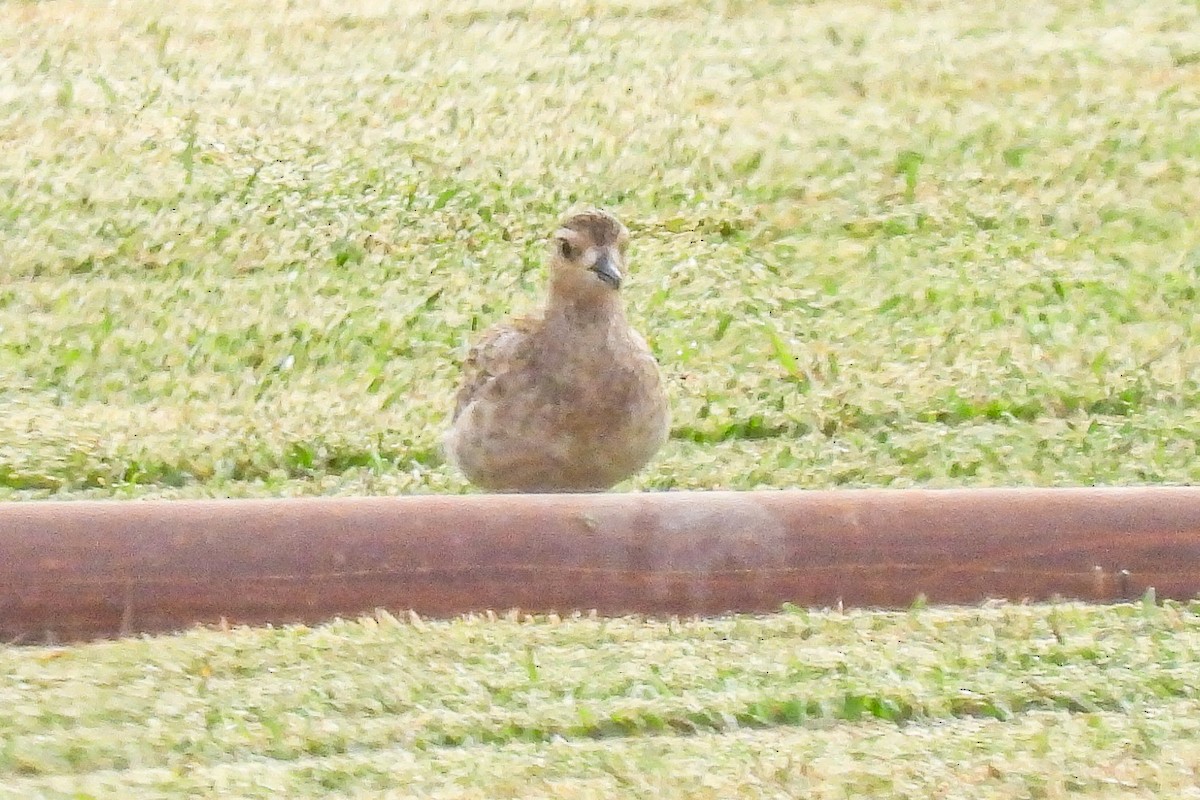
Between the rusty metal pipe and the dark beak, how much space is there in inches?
43.0

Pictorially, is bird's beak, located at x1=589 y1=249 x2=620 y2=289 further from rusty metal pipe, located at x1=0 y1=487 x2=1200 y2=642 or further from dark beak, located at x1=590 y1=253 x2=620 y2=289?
rusty metal pipe, located at x1=0 y1=487 x2=1200 y2=642

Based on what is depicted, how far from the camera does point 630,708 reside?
2.79 meters

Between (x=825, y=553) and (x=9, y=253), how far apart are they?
12.0 ft

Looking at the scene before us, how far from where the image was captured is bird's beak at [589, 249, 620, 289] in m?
4.23

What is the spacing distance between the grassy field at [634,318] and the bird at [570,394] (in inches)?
14.4

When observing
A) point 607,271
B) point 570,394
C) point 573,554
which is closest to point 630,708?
point 573,554

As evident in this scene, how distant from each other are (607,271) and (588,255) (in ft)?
0.23

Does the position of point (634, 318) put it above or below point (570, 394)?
above

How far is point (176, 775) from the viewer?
2582 millimetres

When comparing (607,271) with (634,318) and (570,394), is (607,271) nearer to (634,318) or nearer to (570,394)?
(570,394)

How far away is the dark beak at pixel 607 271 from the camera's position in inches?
166

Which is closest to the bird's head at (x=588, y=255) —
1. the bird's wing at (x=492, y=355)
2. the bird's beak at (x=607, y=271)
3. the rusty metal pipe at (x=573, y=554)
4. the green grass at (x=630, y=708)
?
the bird's beak at (x=607, y=271)

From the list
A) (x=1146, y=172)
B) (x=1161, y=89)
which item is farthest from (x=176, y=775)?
(x=1161, y=89)

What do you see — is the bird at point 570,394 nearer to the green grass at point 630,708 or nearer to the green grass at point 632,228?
the green grass at point 632,228
